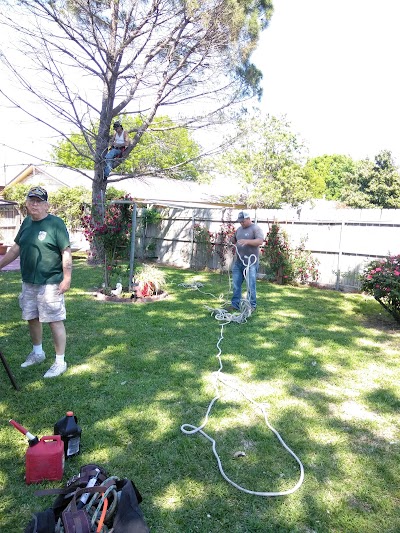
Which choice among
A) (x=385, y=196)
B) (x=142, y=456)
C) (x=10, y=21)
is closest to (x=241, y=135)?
(x=10, y=21)

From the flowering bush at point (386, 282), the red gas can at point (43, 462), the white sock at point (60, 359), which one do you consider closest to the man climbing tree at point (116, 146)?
the flowering bush at point (386, 282)

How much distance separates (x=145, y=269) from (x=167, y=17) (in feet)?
17.6

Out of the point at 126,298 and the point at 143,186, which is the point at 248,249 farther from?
the point at 143,186

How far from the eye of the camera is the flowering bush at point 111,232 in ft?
22.6

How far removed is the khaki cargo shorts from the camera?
3387 millimetres

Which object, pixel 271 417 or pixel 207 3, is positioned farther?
pixel 207 3

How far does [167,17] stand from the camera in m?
8.12

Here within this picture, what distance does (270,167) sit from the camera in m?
25.4

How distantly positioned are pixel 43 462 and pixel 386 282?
15.7 feet

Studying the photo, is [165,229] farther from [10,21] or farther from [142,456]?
[142,456]

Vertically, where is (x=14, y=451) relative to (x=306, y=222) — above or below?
below

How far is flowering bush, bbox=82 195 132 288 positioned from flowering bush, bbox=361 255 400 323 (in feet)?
13.6

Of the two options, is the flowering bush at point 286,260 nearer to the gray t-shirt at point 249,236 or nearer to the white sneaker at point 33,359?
the gray t-shirt at point 249,236

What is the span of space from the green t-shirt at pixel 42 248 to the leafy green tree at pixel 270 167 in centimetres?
2168
